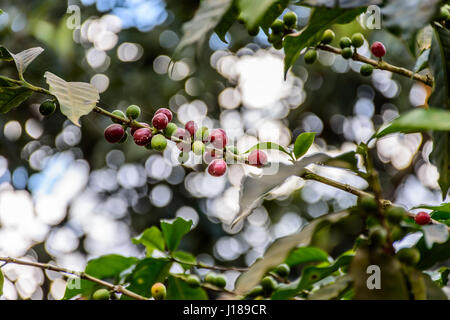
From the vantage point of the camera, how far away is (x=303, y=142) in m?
0.73

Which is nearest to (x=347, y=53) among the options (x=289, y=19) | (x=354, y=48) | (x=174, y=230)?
(x=354, y=48)

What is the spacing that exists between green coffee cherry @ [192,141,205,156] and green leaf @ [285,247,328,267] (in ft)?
1.27

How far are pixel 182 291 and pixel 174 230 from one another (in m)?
0.13

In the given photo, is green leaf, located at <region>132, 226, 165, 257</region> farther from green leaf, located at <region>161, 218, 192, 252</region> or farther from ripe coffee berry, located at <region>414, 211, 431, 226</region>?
ripe coffee berry, located at <region>414, 211, 431, 226</region>

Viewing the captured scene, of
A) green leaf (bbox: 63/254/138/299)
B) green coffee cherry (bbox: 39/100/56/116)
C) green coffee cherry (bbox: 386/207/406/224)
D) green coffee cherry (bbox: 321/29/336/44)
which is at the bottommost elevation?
green leaf (bbox: 63/254/138/299)

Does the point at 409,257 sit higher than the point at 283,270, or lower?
higher

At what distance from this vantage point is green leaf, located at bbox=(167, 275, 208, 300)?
98 centimetres

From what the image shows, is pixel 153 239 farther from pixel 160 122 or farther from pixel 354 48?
pixel 354 48

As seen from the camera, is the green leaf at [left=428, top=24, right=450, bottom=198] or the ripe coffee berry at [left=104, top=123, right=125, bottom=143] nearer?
the green leaf at [left=428, top=24, right=450, bottom=198]

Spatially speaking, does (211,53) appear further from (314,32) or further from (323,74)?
(314,32)

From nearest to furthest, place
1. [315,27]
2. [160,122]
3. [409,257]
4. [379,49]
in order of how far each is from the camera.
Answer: [409,257], [315,27], [160,122], [379,49]

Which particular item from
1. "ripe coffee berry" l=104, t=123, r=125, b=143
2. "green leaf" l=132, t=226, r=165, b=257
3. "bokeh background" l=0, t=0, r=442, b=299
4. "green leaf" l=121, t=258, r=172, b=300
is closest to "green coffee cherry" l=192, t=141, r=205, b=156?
"ripe coffee berry" l=104, t=123, r=125, b=143

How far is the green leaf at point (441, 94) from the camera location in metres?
0.56

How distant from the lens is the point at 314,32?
646 mm
